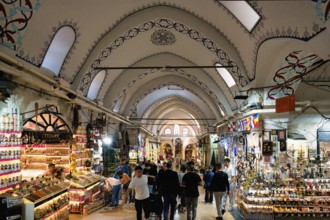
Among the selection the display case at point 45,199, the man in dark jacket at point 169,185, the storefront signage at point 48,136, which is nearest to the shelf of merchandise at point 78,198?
the display case at point 45,199

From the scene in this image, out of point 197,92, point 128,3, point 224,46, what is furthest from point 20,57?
point 197,92

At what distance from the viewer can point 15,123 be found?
670 cm

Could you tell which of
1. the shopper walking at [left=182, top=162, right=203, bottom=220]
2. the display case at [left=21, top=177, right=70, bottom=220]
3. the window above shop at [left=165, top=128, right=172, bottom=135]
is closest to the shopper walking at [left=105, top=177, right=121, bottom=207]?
the display case at [left=21, top=177, right=70, bottom=220]

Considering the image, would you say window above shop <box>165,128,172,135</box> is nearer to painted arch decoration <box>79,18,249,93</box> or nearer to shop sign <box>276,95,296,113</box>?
painted arch decoration <box>79,18,249,93</box>

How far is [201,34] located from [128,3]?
2.36 m

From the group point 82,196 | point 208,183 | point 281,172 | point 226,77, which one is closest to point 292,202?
point 281,172

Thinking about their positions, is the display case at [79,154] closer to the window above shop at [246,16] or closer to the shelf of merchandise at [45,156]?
the shelf of merchandise at [45,156]

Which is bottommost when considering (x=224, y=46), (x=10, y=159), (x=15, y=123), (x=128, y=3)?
(x=10, y=159)

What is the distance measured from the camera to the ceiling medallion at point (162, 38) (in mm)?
11148

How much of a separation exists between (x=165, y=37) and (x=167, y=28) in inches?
36.5

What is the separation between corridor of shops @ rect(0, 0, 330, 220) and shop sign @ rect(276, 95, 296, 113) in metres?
0.03

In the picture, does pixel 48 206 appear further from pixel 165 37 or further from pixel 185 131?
pixel 185 131

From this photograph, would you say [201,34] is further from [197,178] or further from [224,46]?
[197,178]

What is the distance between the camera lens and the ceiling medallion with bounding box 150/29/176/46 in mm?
11148
